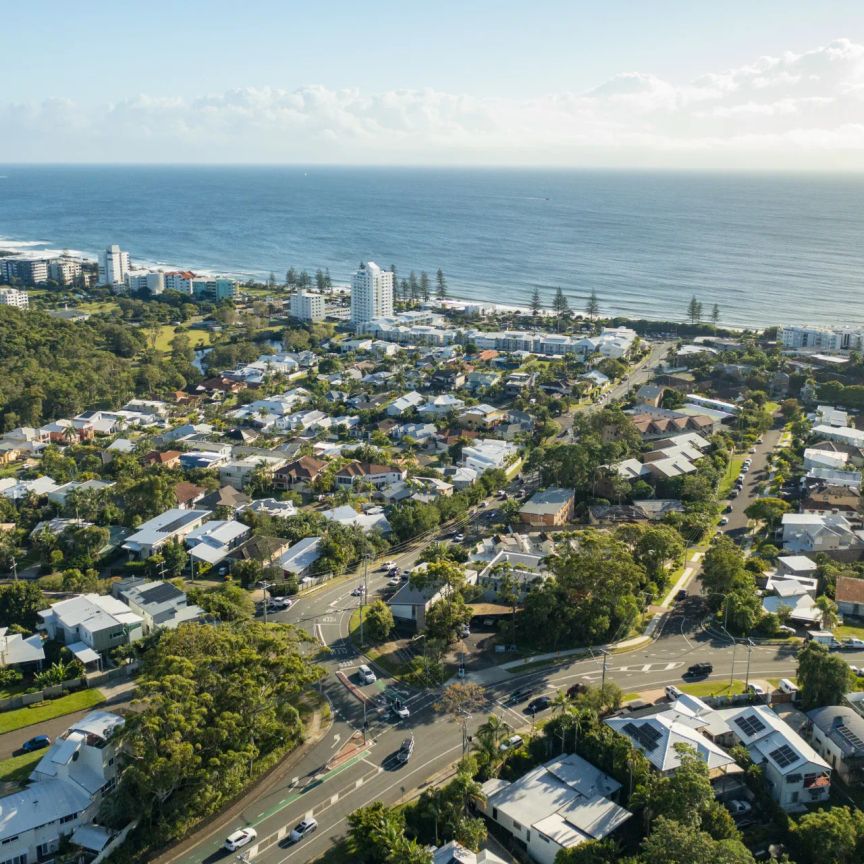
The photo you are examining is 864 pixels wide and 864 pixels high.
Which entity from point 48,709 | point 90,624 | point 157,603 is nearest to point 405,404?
point 157,603

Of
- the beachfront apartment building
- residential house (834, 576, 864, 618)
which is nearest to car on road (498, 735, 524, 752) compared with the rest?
residential house (834, 576, 864, 618)

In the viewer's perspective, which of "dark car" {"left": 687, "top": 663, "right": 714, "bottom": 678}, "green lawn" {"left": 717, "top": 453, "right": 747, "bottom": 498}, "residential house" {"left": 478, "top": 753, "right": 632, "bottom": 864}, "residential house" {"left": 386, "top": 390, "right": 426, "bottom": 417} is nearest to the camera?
"residential house" {"left": 478, "top": 753, "right": 632, "bottom": 864}

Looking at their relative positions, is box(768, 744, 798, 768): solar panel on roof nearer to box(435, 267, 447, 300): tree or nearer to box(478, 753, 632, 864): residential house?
box(478, 753, 632, 864): residential house

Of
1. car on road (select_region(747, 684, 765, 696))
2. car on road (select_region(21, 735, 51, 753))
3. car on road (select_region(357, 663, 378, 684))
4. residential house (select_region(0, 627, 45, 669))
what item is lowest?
car on road (select_region(21, 735, 51, 753))

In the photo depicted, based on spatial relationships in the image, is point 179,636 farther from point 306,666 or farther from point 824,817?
point 824,817

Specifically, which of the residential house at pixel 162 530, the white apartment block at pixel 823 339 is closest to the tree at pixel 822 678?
the residential house at pixel 162 530

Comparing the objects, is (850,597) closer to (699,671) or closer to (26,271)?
(699,671)
